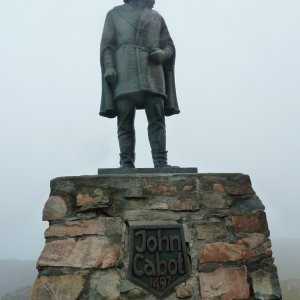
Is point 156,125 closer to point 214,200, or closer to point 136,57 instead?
point 136,57

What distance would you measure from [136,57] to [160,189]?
1279mm

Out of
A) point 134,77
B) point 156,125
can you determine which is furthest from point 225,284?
point 134,77

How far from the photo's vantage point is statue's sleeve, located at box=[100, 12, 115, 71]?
355 cm

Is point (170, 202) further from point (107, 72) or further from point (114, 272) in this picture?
point (107, 72)

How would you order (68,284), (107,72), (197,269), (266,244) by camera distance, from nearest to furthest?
(68,284)
(197,269)
(266,244)
(107,72)

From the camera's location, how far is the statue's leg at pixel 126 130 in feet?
11.3

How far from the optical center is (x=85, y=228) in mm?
2785

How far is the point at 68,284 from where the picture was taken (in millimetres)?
2590

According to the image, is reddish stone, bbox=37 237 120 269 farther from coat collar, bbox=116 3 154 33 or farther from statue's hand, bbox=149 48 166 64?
coat collar, bbox=116 3 154 33

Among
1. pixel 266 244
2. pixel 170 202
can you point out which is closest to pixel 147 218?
pixel 170 202

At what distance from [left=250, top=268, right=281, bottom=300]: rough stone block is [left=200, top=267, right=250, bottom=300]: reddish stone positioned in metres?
0.07

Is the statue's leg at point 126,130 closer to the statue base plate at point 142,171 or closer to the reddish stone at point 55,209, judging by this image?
the statue base plate at point 142,171

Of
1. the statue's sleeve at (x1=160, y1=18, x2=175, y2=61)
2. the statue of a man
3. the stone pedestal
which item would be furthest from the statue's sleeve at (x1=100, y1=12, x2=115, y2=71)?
the stone pedestal

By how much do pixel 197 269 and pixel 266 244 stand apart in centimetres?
61
